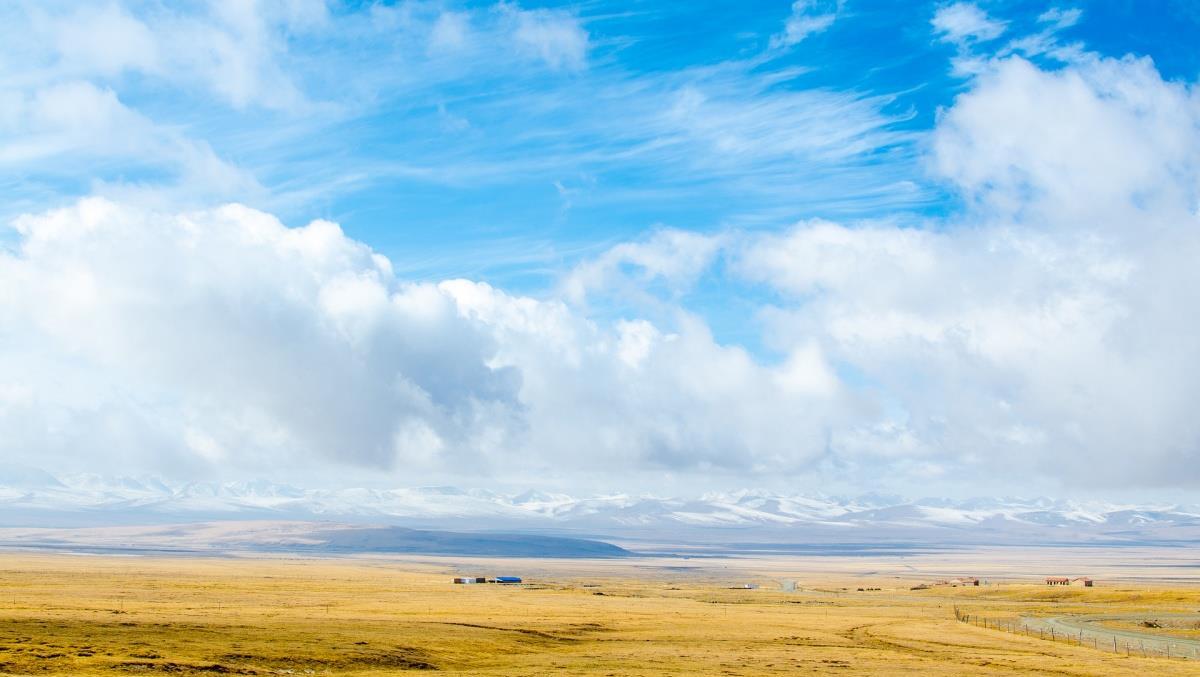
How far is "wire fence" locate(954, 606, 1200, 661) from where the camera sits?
80062 millimetres

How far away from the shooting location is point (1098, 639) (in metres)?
92.5

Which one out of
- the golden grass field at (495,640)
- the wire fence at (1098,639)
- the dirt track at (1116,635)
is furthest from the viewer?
the dirt track at (1116,635)

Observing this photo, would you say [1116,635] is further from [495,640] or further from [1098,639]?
[495,640]

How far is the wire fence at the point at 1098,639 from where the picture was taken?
80062mm

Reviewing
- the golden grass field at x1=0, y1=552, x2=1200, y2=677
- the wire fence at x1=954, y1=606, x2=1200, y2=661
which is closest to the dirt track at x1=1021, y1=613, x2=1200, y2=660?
the wire fence at x1=954, y1=606, x2=1200, y2=661

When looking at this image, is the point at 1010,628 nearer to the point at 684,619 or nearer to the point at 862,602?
the point at 684,619

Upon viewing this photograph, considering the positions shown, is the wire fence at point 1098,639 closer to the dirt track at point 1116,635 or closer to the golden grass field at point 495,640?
the dirt track at point 1116,635

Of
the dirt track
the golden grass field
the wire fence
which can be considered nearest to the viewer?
the golden grass field

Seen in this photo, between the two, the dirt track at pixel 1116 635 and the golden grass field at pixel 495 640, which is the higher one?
the golden grass field at pixel 495 640

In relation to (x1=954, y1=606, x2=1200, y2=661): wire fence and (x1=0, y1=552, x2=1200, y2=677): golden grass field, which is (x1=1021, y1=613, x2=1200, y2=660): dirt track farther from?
(x1=0, y1=552, x2=1200, y2=677): golden grass field

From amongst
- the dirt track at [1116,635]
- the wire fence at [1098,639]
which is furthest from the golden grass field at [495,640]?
the dirt track at [1116,635]

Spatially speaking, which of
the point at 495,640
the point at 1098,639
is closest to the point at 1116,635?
the point at 1098,639

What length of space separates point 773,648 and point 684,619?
3082 cm

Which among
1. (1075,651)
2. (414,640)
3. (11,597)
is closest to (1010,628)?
(1075,651)
